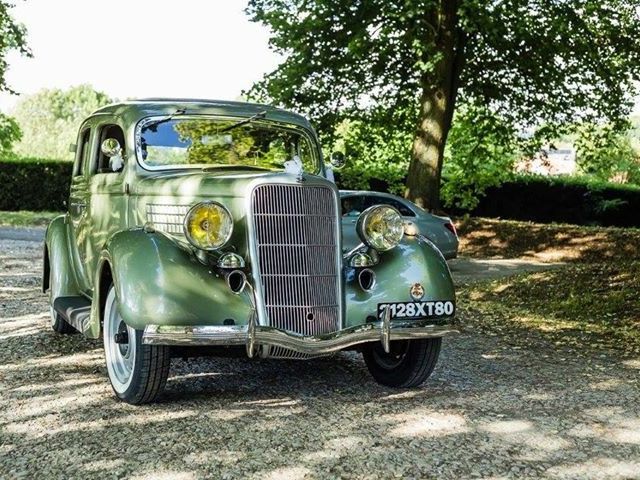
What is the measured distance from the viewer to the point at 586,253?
773 inches

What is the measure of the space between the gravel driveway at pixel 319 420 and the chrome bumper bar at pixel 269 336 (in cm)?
46

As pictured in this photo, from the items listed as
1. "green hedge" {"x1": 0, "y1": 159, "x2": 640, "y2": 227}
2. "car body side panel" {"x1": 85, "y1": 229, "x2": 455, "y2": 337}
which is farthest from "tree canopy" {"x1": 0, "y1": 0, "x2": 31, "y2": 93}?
"car body side panel" {"x1": 85, "y1": 229, "x2": 455, "y2": 337}

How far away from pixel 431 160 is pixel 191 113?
452 inches

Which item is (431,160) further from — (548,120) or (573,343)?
(573,343)

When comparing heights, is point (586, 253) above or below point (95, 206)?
below

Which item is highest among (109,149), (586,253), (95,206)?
(109,149)

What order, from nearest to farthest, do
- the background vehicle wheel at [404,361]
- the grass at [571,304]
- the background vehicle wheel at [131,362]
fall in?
the background vehicle wheel at [131,362] → the background vehicle wheel at [404,361] → the grass at [571,304]

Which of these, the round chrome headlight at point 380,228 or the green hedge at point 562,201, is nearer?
the round chrome headlight at point 380,228

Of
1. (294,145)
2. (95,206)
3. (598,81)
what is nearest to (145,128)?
(95,206)

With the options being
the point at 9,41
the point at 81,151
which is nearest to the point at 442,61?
the point at 81,151

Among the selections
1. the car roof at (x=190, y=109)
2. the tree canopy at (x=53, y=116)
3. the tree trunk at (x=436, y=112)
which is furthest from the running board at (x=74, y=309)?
the tree canopy at (x=53, y=116)

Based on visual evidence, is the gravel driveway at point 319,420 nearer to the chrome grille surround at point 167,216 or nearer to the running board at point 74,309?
the running board at point 74,309

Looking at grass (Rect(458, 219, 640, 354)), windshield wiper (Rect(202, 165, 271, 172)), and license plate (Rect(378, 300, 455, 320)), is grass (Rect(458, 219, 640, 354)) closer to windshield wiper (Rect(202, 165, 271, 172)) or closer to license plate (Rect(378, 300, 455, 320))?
license plate (Rect(378, 300, 455, 320))

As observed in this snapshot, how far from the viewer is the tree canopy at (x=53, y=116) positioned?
6969cm
